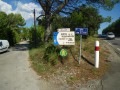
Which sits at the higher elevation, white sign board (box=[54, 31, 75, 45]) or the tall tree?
the tall tree

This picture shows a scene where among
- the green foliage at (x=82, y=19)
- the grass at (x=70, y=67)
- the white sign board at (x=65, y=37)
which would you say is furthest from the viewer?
the green foliage at (x=82, y=19)

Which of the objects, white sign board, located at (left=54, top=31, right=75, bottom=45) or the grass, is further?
white sign board, located at (left=54, top=31, right=75, bottom=45)

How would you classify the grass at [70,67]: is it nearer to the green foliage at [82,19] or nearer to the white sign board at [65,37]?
the white sign board at [65,37]

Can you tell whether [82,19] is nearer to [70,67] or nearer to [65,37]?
[65,37]

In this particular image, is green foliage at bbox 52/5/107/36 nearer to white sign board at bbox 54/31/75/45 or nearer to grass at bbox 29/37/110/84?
grass at bbox 29/37/110/84

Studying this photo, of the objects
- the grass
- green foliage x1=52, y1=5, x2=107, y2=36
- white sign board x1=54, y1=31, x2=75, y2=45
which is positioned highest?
green foliage x1=52, y1=5, x2=107, y2=36

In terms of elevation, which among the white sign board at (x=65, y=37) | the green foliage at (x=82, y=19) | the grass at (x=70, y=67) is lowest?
the grass at (x=70, y=67)

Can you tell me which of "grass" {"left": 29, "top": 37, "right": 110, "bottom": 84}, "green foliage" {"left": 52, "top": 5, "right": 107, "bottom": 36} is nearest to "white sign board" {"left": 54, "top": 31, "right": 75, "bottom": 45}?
"grass" {"left": 29, "top": 37, "right": 110, "bottom": 84}

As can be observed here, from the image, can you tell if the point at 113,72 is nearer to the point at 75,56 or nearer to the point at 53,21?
the point at 75,56

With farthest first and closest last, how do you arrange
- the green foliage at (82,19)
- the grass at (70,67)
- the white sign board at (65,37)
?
the green foliage at (82,19) → the white sign board at (65,37) → the grass at (70,67)

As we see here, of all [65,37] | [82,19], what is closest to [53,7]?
[82,19]

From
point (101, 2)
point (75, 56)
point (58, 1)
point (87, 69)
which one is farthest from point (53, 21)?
point (87, 69)

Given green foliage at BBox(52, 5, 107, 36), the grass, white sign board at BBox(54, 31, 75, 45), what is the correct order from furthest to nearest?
green foliage at BBox(52, 5, 107, 36) → white sign board at BBox(54, 31, 75, 45) → the grass

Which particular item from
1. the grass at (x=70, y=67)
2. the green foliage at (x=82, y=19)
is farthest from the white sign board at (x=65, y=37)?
the green foliage at (x=82, y=19)
